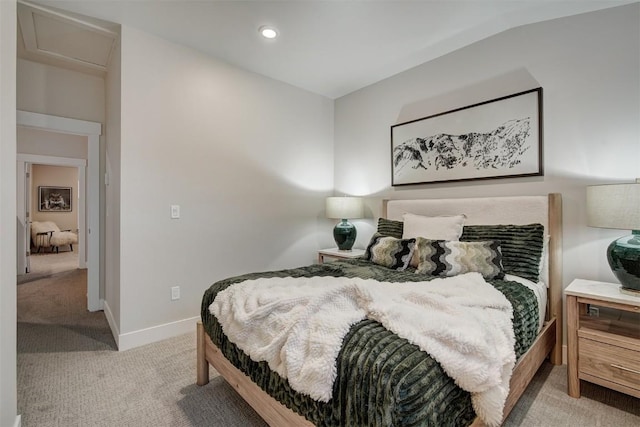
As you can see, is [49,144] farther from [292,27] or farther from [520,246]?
[520,246]

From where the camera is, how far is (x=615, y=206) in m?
1.69

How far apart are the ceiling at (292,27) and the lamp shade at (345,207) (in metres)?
1.45

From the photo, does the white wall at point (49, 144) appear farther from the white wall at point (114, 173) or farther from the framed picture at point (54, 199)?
the framed picture at point (54, 199)

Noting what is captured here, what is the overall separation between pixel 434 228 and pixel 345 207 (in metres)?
1.16

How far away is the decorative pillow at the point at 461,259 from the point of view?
2037 millimetres

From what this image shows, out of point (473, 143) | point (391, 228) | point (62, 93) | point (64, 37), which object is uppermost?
point (64, 37)

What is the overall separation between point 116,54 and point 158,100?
0.55m

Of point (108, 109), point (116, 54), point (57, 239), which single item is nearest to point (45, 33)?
point (116, 54)

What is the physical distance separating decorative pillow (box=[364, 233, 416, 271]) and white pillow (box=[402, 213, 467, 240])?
195 mm

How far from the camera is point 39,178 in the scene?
8.11 metres

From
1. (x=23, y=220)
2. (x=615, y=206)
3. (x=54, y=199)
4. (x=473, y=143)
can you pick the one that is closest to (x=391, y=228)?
(x=473, y=143)

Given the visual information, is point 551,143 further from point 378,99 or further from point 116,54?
point 116,54

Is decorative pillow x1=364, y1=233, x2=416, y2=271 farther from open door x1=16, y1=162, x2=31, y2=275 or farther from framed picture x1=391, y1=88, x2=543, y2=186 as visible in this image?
open door x1=16, y1=162, x2=31, y2=275

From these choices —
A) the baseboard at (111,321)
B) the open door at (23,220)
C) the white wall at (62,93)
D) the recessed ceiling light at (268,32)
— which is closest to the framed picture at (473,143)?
the recessed ceiling light at (268,32)
